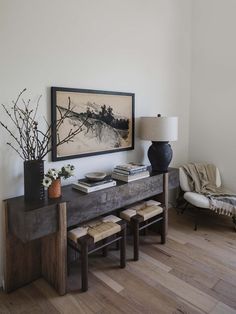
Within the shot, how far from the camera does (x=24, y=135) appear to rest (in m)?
1.90

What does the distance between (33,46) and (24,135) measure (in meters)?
0.68

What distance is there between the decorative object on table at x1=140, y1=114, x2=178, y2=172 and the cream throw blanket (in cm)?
68

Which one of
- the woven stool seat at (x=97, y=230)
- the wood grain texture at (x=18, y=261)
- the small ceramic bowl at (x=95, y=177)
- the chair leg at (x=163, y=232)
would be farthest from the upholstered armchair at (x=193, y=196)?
the wood grain texture at (x=18, y=261)

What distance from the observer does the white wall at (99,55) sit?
1816 mm

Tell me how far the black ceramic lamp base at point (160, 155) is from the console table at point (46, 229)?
0.54m

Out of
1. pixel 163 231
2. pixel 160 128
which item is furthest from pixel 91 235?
pixel 160 128

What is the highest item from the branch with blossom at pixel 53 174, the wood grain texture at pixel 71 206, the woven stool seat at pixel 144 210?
the branch with blossom at pixel 53 174

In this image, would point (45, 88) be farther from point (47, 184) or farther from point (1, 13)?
point (47, 184)

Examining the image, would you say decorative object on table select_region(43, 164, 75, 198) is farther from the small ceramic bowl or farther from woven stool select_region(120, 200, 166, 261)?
woven stool select_region(120, 200, 166, 261)

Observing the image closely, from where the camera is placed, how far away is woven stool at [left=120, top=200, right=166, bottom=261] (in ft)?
7.47

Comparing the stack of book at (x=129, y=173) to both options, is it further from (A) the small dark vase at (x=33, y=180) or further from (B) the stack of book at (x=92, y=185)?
(A) the small dark vase at (x=33, y=180)

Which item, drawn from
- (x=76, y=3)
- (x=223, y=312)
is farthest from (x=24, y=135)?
(x=223, y=312)

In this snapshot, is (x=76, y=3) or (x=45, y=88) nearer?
(x=45, y=88)

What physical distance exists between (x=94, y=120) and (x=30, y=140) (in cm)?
66
